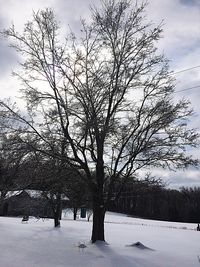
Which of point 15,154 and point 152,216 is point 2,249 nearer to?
point 15,154

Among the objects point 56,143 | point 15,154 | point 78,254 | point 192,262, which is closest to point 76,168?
point 56,143

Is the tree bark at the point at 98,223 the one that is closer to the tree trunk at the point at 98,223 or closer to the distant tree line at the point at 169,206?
the tree trunk at the point at 98,223

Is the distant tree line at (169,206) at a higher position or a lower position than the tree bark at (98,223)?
higher

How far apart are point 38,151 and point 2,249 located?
5.02m

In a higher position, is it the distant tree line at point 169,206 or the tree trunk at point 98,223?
Answer: the distant tree line at point 169,206

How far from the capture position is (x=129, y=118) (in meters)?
19.9

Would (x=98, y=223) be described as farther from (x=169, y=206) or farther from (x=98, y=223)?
(x=169, y=206)

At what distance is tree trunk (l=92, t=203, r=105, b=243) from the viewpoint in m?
18.9

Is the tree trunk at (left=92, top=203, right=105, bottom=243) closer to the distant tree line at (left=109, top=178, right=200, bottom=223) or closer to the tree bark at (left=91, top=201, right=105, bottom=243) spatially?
the tree bark at (left=91, top=201, right=105, bottom=243)

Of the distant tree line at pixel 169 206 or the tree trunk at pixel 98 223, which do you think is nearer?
the tree trunk at pixel 98 223

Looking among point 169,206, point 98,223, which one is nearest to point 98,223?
point 98,223

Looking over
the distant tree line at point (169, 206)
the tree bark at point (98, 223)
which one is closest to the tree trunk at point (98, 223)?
the tree bark at point (98, 223)

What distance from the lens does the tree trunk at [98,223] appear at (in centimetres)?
1886

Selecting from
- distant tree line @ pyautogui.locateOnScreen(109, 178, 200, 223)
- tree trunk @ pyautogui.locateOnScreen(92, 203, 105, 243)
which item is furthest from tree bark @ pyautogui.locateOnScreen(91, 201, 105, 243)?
distant tree line @ pyautogui.locateOnScreen(109, 178, 200, 223)
